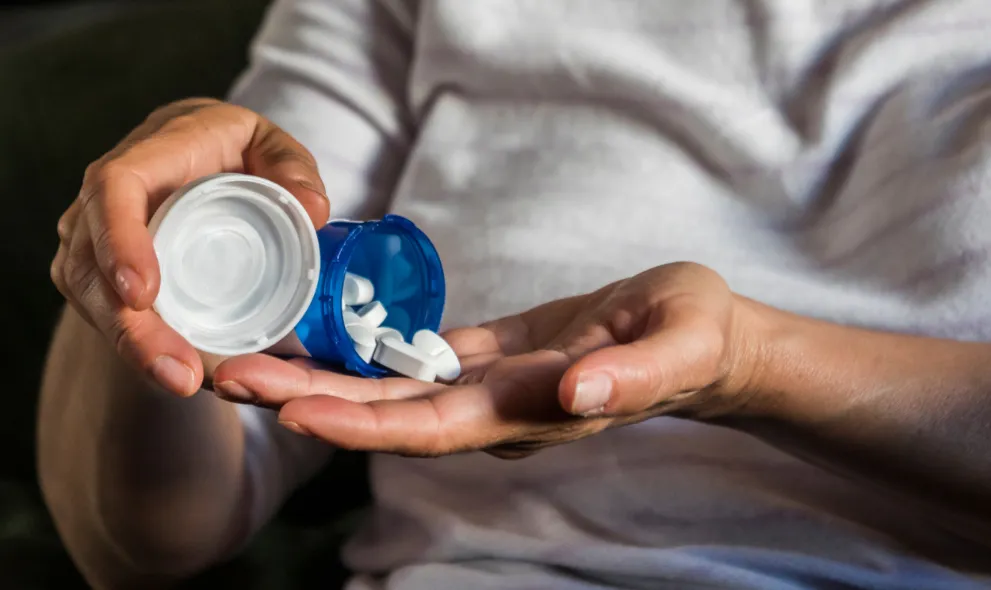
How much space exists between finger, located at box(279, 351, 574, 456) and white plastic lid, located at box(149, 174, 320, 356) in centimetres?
10

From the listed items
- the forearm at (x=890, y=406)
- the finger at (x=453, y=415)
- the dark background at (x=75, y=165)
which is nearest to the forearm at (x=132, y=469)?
the dark background at (x=75, y=165)

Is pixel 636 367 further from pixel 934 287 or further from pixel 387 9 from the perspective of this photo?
pixel 387 9

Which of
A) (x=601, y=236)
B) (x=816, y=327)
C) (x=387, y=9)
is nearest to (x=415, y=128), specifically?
(x=387, y=9)

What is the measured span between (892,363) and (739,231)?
0.16 metres

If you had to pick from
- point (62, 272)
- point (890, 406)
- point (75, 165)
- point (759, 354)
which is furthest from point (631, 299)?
point (75, 165)

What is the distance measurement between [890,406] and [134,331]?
43cm

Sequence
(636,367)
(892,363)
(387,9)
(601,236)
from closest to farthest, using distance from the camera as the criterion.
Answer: (636,367) → (892,363) → (601,236) → (387,9)

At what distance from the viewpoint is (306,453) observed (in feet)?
2.40

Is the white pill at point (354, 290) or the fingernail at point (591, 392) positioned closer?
the fingernail at point (591, 392)

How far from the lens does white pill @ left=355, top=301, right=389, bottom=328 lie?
578 mm

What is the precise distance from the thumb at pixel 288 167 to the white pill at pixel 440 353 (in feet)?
0.30

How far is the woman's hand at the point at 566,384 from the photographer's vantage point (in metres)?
0.39

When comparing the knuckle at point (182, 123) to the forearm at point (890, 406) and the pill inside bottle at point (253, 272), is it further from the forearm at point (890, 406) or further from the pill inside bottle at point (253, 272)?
the forearm at point (890, 406)

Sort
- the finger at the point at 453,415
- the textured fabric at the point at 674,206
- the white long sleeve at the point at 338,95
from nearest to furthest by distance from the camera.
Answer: the finger at the point at 453,415
the textured fabric at the point at 674,206
the white long sleeve at the point at 338,95
